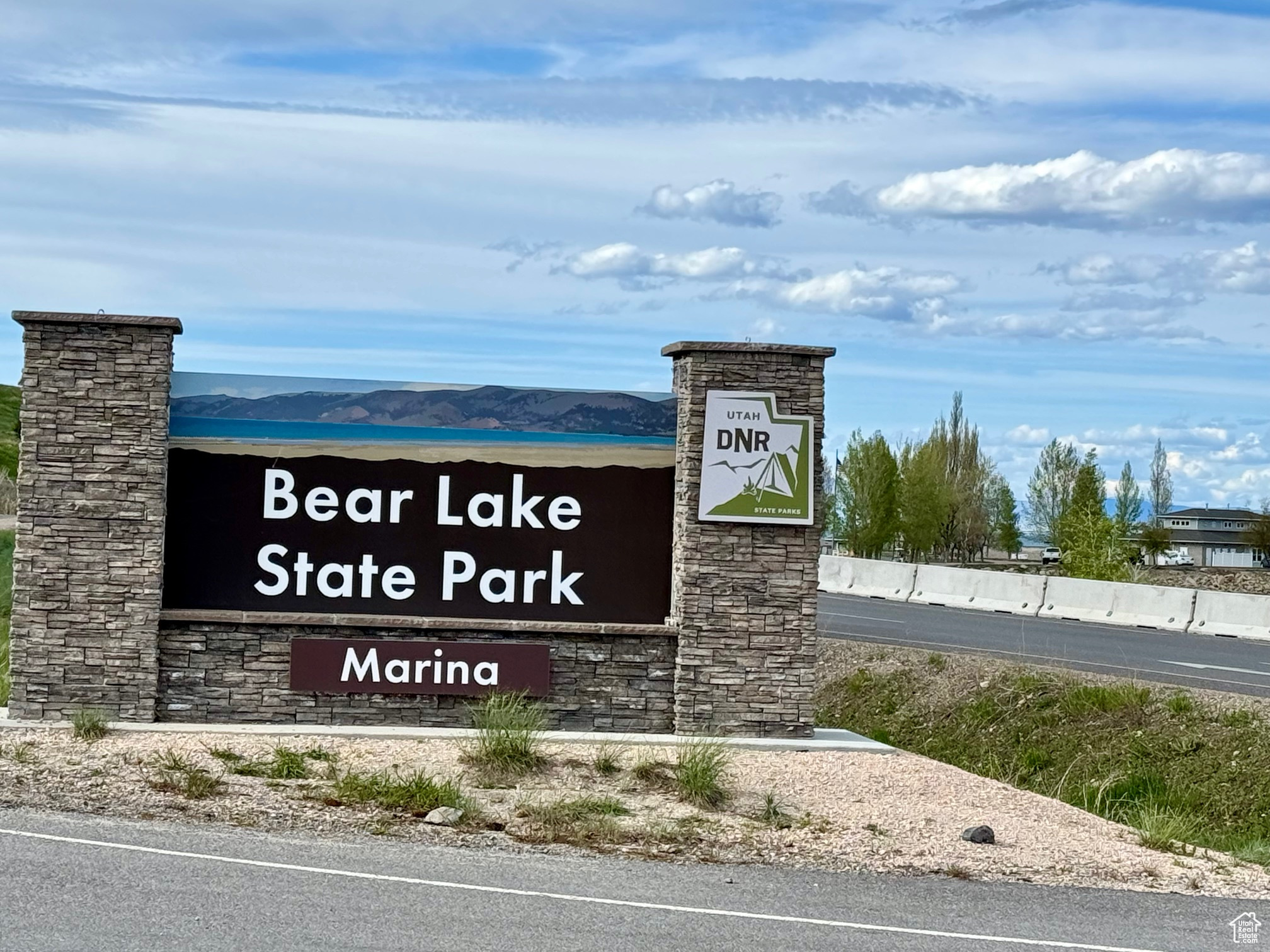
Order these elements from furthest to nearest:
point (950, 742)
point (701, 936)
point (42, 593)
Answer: point (950, 742) < point (42, 593) < point (701, 936)

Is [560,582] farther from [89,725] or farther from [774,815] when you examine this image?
[89,725]

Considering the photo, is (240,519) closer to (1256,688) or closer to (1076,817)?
(1076,817)

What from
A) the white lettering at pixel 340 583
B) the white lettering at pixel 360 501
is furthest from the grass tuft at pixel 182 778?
the white lettering at pixel 360 501

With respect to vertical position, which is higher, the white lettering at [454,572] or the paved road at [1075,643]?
the white lettering at [454,572]

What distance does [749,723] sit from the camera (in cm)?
1313

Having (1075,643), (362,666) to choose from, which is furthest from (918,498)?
(362,666)

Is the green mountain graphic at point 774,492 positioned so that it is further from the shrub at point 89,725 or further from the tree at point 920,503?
the tree at point 920,503

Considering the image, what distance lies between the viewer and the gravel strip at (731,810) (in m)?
9.93

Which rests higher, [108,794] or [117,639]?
[117,639]

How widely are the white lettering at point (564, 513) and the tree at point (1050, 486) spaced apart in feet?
262

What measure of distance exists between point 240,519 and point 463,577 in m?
1.97

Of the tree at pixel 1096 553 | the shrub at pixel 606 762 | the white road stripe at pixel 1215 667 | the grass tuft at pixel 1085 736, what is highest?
the tree at pixel 1096 553

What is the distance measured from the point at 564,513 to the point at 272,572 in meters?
2.54

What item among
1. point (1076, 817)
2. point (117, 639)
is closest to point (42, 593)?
point (117, 639)
